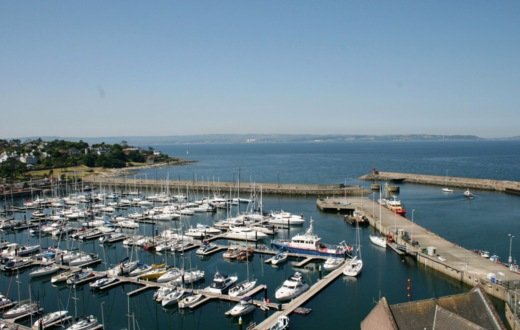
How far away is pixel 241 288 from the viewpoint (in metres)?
34.8

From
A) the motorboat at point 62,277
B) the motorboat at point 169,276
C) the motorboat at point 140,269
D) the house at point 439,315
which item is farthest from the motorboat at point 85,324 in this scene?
the house at point 439,315

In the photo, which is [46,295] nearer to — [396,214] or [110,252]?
[110,252]

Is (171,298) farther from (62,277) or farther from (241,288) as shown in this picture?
(62,277)

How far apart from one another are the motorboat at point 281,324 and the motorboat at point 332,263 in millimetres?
12542

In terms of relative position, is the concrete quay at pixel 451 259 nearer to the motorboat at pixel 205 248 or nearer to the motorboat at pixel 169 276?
the motorboat at pixel 205 248

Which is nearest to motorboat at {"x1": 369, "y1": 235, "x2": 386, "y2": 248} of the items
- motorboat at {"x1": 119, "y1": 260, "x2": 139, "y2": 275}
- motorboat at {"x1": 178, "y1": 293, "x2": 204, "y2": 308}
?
motorboat at {"x1": 178, "y1": 293, "x2": 204, "y2": 308}

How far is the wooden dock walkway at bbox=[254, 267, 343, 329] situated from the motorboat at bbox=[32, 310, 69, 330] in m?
13.5

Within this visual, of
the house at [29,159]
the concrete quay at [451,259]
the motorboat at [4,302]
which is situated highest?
the house at [29,159]

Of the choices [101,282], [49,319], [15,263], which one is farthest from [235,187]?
[49,319]

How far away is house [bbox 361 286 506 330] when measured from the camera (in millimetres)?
18031

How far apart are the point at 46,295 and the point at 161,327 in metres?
12.4

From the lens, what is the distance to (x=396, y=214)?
62094 mm

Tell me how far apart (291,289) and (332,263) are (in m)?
8.05

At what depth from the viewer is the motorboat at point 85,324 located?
29.2 m
